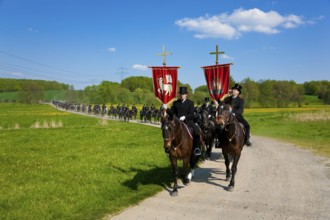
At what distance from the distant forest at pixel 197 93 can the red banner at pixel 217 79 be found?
1548 inches

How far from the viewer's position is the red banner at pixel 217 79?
38.9 feet

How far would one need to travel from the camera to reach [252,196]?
24.0 feet

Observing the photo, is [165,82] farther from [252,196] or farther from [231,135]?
[252,196]

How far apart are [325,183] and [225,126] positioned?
3209mm

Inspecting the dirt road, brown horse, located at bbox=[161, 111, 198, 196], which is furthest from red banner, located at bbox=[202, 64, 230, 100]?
brown horse, located at bbox=[161, 111, 198, 196]

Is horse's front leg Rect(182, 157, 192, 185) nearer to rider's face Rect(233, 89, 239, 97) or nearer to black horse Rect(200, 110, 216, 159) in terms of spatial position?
rider's face Rect(233, 89, 239, 97)

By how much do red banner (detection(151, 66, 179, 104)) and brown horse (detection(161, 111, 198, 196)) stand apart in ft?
7.72

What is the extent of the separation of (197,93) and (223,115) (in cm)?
6799

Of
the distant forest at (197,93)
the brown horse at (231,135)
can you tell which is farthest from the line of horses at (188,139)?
the distant forest at (197,93)

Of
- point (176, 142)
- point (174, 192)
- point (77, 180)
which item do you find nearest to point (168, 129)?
point (176, 142)

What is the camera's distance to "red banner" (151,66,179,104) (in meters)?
10.5

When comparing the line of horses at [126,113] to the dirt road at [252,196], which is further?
the line of horses at [126,113]

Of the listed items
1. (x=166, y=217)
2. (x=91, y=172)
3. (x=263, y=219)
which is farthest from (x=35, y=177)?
(x=263, y=219)

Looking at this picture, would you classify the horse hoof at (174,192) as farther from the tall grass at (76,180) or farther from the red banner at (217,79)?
the red banner at (217,79)
